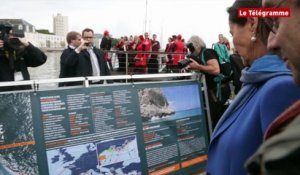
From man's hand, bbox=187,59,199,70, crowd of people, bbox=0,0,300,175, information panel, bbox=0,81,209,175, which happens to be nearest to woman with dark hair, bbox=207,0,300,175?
crowd of people, bbox=0,0,300,175

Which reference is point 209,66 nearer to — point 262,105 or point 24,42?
point 24,42

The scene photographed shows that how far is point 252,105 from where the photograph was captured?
1599mm

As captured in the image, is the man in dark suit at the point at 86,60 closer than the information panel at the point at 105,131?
No

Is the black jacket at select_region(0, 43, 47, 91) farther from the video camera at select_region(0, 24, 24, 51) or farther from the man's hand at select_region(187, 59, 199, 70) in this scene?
the man's hand at select_region(187, 59, 199, 70)

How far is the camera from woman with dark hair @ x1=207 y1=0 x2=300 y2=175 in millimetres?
1463

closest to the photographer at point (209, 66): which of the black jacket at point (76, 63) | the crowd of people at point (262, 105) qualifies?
the black jacket at point (76, 63)

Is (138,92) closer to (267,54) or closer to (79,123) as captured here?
(79,123)

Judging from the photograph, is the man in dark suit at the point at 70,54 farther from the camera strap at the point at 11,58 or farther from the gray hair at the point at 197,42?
the gray hair at the point at 197,42

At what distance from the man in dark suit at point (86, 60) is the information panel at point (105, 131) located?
1356 mm

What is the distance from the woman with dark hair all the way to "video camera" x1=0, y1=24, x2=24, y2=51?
3.34 m

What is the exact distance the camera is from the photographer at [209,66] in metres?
5.30

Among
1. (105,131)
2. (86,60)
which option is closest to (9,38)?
(86,60)

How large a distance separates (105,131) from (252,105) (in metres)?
2.61

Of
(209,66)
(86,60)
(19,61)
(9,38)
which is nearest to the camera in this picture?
(9,38)
